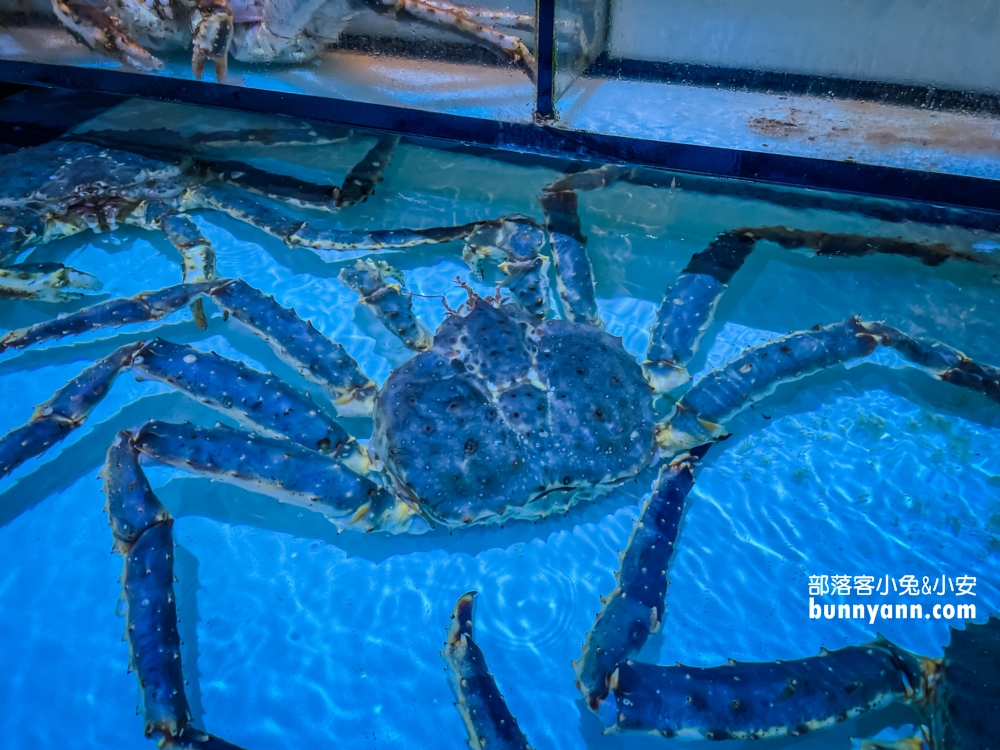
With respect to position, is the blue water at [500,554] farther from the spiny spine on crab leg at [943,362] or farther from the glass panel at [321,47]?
the glass panel at [321,47]

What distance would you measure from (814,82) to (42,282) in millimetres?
2701

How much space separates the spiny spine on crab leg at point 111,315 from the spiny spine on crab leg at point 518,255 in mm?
835

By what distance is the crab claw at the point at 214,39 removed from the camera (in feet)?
7.86

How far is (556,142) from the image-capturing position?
209 cm

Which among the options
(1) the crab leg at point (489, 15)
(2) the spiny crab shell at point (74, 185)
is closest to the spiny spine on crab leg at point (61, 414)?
(2) the spiny crab shell at point (74, 185)

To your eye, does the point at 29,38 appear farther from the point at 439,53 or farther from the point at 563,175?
the point at 563,175

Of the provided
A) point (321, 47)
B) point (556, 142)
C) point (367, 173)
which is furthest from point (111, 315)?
point (556, 142)

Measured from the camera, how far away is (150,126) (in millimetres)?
2811

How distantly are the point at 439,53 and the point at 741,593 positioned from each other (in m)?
2.11

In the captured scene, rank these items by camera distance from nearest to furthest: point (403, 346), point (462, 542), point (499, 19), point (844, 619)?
1. point (844, 619)
2. point (462, 542)
3. point (403, 346)
4. point (499, 19)

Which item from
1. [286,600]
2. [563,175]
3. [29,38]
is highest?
[29,38]

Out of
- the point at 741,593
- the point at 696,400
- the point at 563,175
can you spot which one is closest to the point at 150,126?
the point at 563,175

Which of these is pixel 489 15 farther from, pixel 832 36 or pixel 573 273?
pixel 832 36

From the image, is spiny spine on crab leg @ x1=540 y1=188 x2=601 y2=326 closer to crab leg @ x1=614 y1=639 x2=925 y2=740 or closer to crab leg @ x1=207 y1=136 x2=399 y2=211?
crab leg @ x1=207 y1=136 x2=399 y2=211
